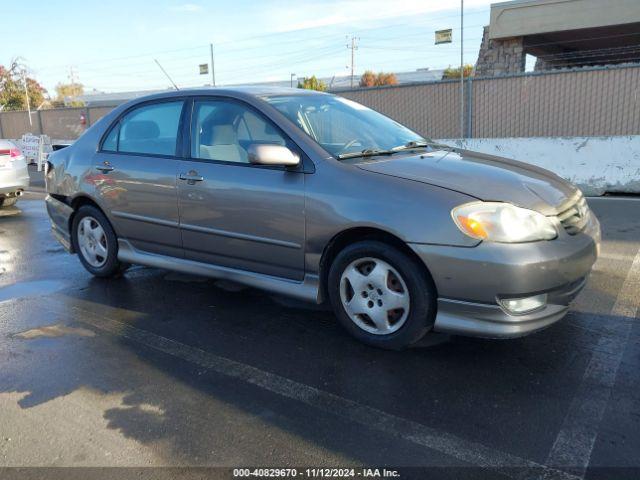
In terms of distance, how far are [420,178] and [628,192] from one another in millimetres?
7917

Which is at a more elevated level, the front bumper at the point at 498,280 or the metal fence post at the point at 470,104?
the metal fence post at the point at 470,104

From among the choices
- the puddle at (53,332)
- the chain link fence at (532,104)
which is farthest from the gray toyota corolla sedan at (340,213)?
the chain link fence at (532,104)

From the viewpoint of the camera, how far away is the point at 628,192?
31.9 ft

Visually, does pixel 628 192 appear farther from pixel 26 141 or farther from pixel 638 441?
pixel 26 141

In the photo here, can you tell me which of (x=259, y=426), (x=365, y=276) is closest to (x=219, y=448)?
(x=259, y=426)

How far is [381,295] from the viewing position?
349 cm

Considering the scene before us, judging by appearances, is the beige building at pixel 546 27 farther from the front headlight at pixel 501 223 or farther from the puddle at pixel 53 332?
the puddle at pixel 53 332

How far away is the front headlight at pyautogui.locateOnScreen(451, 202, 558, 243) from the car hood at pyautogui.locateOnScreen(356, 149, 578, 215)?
70 mm

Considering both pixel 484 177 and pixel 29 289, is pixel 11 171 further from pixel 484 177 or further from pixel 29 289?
pixel 484 177

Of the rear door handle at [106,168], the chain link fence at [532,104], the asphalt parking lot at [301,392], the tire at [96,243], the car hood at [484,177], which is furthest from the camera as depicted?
the chain link fence at [532,104]

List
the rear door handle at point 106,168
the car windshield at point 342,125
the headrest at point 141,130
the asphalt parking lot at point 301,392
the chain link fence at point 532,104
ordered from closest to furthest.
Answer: the asphalt parking lot at point 301,392 → the car windshield at point 342,125 → the headrest at point 141,130 → the rear door handle at point 106,168 → the chain link fence at point 532,104

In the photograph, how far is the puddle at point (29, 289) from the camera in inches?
197

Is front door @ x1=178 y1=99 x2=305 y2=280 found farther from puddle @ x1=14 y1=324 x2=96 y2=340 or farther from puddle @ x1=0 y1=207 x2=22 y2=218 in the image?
puddle @ x1=0 y1=207 x2=22 y2=218

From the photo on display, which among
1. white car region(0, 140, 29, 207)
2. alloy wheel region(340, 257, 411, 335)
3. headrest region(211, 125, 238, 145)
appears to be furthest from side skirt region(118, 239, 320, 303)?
white car region(0, 140, 29, 207)
